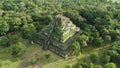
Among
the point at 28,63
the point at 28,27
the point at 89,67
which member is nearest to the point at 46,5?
the point at 28,27

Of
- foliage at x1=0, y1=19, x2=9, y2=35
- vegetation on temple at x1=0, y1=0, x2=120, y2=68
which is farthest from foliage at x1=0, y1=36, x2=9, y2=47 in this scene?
foliage at x1=0, y1=19, x2=9, y2=35

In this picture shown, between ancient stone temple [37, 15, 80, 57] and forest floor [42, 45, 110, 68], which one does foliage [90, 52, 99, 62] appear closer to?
forest floor [42, 45, 110, 68]

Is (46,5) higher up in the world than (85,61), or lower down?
higher up

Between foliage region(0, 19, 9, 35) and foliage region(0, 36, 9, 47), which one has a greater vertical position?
foliage region(0, 19, 9, 35)

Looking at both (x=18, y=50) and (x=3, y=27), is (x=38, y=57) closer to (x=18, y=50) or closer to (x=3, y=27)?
(x=18, y=50)

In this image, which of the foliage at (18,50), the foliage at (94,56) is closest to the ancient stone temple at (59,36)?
the foliage at (94,56)

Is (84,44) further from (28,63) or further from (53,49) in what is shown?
(28,63)

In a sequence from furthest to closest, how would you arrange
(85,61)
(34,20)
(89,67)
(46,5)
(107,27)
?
(46,5) → (34,20) → (107,27) → (85,61) → (89,67)

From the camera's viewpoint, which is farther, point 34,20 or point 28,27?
point 34,20
